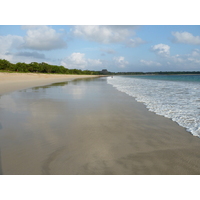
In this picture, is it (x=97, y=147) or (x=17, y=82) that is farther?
(x=17, y=82)

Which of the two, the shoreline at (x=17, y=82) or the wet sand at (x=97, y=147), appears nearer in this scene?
the wet sand at (x=97, y=147)

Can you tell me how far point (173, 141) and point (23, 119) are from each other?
16.5ft

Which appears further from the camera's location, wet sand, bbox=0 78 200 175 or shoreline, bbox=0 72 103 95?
shoreline, bbox=0 72 103 95

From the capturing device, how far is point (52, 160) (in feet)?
9.76

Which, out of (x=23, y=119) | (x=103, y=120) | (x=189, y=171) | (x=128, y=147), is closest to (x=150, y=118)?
(x=103, y=120)

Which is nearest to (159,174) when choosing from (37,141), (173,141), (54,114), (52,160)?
(173,141)

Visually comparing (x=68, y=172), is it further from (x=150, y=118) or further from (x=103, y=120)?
(x=150, y=118)

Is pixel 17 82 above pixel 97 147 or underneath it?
above

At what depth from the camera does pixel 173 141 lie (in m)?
3.86

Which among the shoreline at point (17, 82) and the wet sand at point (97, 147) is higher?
the shoreline at point (17, 82)

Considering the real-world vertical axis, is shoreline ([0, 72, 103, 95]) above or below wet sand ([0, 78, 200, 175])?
above

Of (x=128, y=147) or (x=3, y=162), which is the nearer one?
(x=3, y=162)
